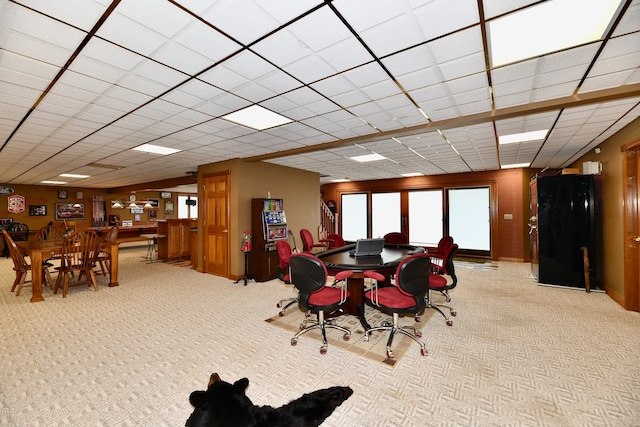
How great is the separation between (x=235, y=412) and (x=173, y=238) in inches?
319

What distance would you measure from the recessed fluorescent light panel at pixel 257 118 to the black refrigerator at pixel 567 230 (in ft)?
17.3

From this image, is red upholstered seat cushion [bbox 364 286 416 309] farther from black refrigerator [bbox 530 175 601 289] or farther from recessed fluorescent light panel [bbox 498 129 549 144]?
black refrigerator [bbox 530 175 601 289]

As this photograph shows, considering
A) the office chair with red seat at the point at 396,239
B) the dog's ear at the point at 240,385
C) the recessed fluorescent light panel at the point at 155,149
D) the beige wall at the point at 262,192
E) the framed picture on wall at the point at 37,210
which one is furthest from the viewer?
the framed picture on wall at the point at 37,210

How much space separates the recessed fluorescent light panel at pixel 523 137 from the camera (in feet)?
14.6

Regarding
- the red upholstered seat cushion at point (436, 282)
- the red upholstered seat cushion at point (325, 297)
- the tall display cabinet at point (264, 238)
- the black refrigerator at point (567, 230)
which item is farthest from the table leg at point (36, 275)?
the black refrigerator at point (567, 230)

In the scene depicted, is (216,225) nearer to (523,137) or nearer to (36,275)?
(36,275)

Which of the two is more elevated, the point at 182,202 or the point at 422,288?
the point at 182,202

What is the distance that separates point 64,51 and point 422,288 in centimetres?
378

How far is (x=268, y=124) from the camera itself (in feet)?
13.1

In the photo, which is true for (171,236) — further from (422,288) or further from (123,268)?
(422,288)

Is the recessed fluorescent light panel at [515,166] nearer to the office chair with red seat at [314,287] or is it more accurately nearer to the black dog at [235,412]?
the office chair with red seat at [314,287]

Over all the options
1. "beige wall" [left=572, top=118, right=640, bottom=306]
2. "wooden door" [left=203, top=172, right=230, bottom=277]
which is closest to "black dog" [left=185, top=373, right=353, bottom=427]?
"wooden door" [left=203, top=172, right=230, bottom=277]

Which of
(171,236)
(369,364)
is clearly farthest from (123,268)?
(369,364)

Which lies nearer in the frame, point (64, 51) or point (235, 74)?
point (64, 51)
